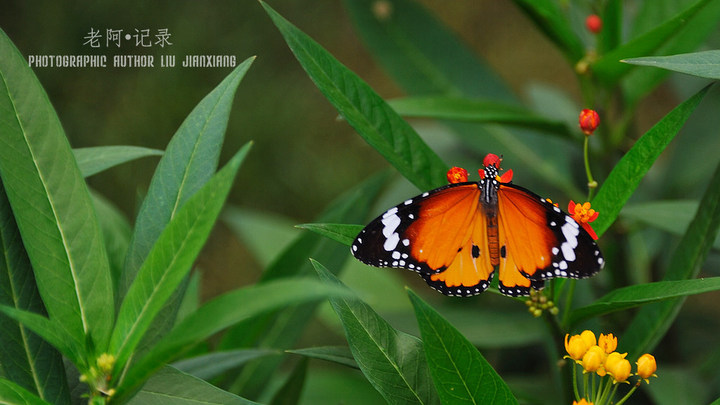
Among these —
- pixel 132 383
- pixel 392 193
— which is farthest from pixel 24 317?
pixel 392 193

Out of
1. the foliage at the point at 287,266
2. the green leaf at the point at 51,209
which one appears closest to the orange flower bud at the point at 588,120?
the foliage at the point at 287,266

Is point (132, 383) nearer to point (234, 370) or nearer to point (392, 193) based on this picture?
point (234, 370)

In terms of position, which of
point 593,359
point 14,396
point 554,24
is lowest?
point 14,396

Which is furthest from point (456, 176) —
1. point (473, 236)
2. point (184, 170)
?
point (184, 170)

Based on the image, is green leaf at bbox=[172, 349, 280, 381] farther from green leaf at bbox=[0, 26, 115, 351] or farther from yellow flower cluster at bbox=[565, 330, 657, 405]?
yellow flower cluster at bbox=[565, 330, 657, 405]

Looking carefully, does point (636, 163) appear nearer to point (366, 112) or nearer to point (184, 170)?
point (366, 112)

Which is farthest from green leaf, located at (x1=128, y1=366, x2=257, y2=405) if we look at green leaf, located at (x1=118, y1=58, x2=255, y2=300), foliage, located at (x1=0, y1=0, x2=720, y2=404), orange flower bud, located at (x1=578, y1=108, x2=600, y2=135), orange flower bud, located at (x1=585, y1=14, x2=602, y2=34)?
orange flower bud, located at (x1=585, y1=14, x2=602, y2=34)

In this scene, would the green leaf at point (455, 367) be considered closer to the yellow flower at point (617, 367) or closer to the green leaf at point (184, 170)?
the yellow flower at point (617, 367)
